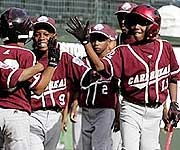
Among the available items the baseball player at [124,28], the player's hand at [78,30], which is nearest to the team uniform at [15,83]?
the player's hand at [78,30]

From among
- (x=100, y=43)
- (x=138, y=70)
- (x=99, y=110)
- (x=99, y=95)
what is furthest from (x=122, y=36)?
(x=138, y=70)

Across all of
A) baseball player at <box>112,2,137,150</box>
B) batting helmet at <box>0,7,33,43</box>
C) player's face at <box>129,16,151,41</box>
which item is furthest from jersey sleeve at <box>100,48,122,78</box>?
baseball player at <box>112,2,137,150</box>

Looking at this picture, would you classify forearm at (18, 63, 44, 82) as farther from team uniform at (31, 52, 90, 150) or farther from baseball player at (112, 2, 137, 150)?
baseball player at (112, 2, 137, 150)

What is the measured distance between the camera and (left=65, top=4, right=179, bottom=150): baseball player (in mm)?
8008

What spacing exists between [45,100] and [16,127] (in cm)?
120

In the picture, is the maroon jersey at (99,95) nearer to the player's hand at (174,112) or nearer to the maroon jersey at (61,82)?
the maroon jersey at (61,82)

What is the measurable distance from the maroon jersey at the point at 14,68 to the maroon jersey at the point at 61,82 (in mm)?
838

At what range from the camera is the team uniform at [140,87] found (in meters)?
8.01

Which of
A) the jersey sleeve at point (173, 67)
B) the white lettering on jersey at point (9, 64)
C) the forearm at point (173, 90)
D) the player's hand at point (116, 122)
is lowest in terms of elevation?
the player's hand at point (116, 122)

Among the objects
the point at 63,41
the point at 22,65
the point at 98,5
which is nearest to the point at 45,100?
the point at 22,65

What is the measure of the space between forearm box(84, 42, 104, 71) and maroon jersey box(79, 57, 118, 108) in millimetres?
1643

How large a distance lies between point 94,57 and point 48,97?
95cm

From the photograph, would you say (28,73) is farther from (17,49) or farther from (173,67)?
(173,67)

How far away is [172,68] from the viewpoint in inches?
330
